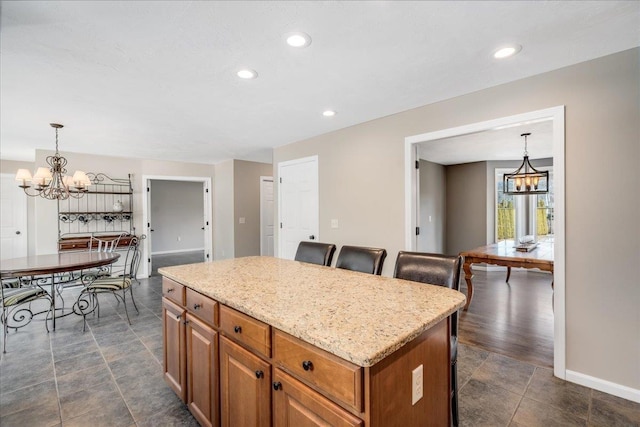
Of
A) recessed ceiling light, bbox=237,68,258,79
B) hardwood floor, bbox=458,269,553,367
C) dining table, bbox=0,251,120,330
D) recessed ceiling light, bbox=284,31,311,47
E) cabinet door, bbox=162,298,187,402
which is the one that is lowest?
hardwood floor, bbox=458,269,553,367

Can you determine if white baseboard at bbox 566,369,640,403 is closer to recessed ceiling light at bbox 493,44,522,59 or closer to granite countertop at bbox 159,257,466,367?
granite countertop at bbox 159,257,466,367

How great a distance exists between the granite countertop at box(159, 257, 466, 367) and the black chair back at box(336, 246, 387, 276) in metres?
0.27

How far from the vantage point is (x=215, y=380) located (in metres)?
1.54

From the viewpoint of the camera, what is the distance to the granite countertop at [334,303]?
0.96m

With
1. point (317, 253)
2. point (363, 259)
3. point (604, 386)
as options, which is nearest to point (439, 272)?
point (363, 259)

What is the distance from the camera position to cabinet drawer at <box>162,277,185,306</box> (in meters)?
1.86

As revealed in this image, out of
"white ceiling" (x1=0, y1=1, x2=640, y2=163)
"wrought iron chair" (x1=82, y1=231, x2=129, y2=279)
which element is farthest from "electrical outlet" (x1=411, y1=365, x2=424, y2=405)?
"wrought iron chair" (x1=82, y1=231, x2=129, y2=279)

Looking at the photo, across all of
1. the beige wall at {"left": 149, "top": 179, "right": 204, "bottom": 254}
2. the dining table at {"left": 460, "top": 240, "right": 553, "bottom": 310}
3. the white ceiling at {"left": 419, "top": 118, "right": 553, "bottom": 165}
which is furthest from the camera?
the beige wall at {"left": 149, "top": 179, "right": 204, "bottom": 254}

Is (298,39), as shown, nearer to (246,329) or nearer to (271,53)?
(271,53)

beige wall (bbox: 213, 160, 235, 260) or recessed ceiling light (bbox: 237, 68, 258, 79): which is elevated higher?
recessed ceiling light (bbox: 237, 68, 258, 79)

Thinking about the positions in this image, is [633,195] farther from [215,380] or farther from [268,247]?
[268,247]

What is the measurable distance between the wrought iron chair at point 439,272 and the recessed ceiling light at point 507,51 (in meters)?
1.45

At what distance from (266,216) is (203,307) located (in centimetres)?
498

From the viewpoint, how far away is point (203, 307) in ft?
5.36
